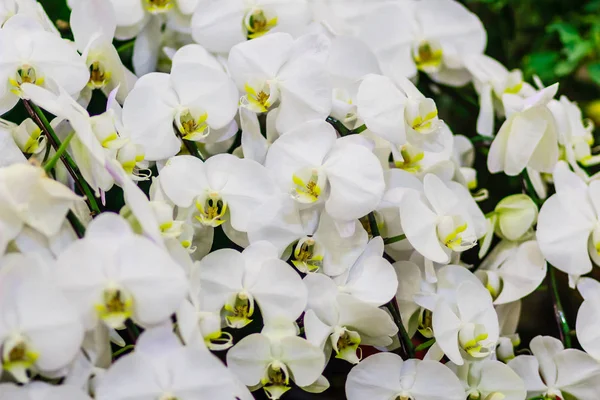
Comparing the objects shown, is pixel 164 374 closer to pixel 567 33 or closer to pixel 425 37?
pixel 425 37

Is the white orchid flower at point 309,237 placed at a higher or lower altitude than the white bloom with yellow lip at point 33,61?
lower

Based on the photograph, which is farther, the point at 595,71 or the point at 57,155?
the point at 595,71

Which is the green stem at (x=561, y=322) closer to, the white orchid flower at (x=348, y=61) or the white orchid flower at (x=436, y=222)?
the white orchid flower at (x=436, y=222)

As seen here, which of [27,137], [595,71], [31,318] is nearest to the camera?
[31,318]

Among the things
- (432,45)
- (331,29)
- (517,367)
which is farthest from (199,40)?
(517,367)

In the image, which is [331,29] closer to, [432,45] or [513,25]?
[432,45]

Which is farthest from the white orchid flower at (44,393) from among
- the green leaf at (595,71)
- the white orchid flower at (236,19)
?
the green leaf at (595,71)

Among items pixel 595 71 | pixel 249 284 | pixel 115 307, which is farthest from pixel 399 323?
pixel 595 71

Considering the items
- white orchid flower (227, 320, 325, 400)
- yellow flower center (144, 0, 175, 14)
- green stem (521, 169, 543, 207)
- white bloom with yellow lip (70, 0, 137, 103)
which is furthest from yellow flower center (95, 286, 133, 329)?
green stem (521, 169, 543, 207)
